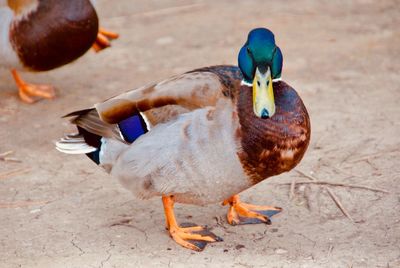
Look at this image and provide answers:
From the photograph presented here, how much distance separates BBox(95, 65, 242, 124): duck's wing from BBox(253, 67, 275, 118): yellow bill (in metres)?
0.16

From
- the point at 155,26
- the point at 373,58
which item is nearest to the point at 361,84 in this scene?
the point at 373,58

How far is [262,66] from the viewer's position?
3641 millimetres

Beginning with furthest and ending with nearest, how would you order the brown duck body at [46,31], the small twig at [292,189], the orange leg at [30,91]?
the orange leg at [30,91] < the brown duck body at [46,31] < the small twig at [292,189]

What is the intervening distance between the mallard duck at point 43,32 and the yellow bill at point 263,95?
2.32 m

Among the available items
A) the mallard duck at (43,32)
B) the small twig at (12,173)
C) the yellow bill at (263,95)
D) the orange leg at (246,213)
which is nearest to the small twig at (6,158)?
the small twig at (12,173)

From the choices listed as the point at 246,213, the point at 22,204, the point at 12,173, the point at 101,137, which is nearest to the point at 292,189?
the point at 246,213

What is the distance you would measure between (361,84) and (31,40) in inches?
90.7

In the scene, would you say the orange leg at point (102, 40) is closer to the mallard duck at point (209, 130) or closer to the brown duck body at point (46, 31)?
the brown duck body at point (46, 31)

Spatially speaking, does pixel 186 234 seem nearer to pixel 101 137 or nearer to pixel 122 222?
pixel 122 222

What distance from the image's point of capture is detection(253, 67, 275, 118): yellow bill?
3562 millimetres

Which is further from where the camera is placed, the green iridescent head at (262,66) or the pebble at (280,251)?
the pebble at (280,251)

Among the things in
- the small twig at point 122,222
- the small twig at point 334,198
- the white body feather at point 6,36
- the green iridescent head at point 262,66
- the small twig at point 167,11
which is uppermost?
the green iridescent head at point 262,66

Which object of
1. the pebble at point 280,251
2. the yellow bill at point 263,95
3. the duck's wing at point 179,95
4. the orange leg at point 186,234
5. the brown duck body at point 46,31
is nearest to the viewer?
the yellow bill at point 263,95

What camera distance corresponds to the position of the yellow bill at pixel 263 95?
3562 millimetres
